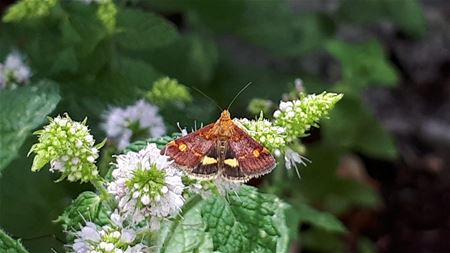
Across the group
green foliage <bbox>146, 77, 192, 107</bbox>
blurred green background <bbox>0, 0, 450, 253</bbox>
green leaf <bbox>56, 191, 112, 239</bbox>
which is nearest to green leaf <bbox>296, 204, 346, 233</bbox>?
blurred green background <bbox>0, 0, 450, 253</bbox>

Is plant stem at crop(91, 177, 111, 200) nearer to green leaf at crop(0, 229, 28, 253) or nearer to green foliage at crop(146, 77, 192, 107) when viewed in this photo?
green leaf at crop(0, 229, 28, 253)

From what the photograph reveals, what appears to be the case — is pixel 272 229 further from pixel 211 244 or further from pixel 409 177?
pixel 409 177

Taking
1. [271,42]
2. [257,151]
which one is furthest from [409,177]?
[257,151]

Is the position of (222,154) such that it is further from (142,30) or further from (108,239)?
(142,30)

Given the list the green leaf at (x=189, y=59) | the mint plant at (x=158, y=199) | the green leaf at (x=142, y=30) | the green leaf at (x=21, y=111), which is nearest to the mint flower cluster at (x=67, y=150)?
the mint plant at (x=158, y=199)

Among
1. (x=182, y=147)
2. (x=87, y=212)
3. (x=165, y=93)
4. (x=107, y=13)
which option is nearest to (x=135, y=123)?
(x=165, y=93)
